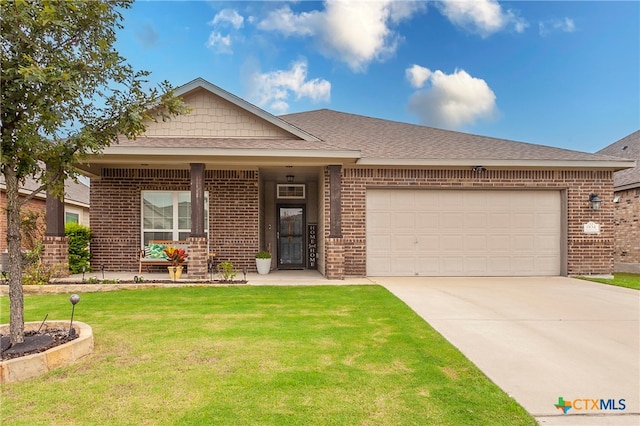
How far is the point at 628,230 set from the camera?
12078mm

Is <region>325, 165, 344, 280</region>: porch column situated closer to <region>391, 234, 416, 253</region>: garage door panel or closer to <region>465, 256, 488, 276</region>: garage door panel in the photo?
<region>391, 234, 416, 253</region>: garage door panel

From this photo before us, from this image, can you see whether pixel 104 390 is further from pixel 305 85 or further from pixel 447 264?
pixel 305 85

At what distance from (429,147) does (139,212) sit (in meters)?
8.41

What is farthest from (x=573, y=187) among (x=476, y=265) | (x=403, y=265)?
(x=403, y=265)

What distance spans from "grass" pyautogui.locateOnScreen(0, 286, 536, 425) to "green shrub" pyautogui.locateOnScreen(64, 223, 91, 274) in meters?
4.30

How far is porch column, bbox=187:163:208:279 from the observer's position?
8438mm

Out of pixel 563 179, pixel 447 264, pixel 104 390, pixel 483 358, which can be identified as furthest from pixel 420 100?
pixel 104 390

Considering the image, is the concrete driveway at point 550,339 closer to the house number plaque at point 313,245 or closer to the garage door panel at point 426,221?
the garage door panel at point 426,221

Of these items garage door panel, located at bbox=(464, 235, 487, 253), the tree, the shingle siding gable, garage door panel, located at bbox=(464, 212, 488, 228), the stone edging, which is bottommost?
the stone edging

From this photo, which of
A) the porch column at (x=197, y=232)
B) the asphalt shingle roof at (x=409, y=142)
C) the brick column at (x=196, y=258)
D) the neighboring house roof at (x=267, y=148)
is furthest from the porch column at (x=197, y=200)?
the asphalt shingle roof at (x=409, y=142)

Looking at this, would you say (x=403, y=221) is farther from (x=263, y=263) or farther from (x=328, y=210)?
(x=263, y=263)

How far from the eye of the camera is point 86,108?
13.2 feet

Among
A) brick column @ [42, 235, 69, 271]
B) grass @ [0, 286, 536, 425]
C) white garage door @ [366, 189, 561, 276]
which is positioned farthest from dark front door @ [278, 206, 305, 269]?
grass @ [0, 286, 536, 425]

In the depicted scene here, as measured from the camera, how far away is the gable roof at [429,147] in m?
9.30
